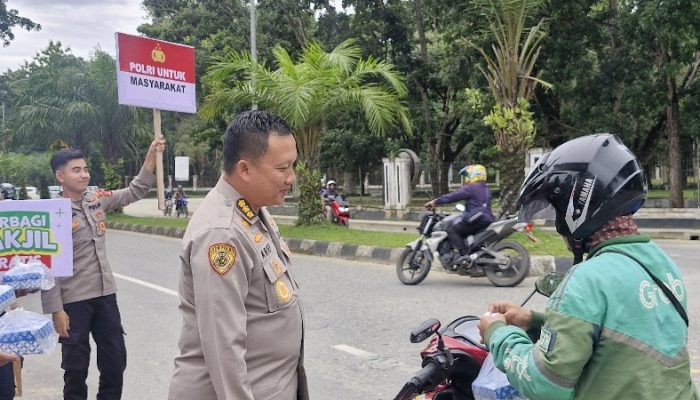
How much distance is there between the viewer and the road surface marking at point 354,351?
553 cm

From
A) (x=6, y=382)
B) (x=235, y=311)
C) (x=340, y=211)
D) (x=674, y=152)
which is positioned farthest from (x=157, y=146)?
(x=674, y=152)

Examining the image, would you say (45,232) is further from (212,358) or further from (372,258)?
(372,258)

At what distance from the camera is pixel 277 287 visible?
2084 mm

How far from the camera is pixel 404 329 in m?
6.36

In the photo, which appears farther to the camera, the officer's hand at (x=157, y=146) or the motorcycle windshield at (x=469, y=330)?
the officer's hand at (x=157, y=146)

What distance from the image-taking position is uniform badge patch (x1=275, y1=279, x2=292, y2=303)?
209cm

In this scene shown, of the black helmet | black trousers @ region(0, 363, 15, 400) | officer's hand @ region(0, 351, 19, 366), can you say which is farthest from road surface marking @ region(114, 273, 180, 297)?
the black helmet

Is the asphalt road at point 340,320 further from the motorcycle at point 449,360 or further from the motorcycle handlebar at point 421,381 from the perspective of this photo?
the motorcycle handlebar at point 421,381

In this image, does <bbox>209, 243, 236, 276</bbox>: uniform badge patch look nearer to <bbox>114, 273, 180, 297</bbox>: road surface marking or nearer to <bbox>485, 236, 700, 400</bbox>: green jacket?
<bbox>485, 236, 700, 400</bbox>: green jacket

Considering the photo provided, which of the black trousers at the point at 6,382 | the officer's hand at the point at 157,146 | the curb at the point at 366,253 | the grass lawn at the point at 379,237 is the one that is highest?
the officer's hand at the point at 157,146

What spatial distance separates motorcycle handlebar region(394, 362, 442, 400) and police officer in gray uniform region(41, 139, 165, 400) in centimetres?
225

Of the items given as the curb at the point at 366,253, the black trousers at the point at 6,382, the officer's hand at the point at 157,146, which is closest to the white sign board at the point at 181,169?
the curb at the point at 366,253

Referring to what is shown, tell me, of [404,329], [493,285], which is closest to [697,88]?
[493,285]

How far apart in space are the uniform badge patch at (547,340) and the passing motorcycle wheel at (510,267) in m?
6.67
